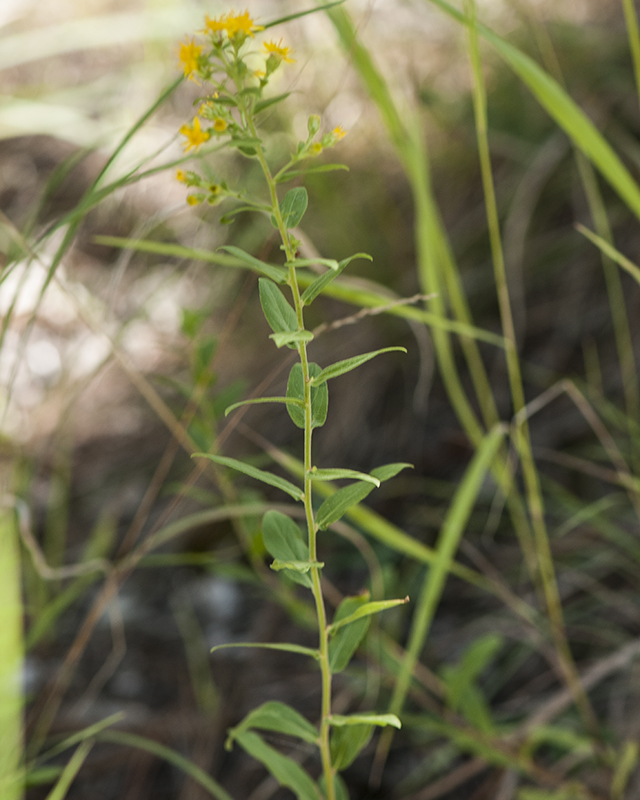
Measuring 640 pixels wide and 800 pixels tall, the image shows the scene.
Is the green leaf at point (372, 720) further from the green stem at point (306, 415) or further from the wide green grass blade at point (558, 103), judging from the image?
the wide green grass blade at point (558, 103)

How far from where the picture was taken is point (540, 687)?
76 centimetres

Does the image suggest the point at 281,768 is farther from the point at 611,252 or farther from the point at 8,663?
the point at 611,252

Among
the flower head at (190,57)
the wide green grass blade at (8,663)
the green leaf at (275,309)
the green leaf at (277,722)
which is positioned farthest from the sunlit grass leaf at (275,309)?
the wide green grass blade at (8,663)

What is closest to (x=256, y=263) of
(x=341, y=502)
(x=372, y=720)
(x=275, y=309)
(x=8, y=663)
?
(x=275, y=309)

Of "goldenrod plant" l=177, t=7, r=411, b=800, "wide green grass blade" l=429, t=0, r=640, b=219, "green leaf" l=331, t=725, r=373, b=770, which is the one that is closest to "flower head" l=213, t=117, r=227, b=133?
"goldenrod plant" l=177, t=7, r=411, b=800

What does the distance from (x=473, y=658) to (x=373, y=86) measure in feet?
1.64

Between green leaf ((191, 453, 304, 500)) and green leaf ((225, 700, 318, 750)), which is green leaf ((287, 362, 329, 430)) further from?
green leaf ((225, 700, 318, 750))

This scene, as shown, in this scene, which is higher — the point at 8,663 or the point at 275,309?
the point at 275,309

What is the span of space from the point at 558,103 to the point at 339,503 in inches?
13.5

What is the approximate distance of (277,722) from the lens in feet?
1.28

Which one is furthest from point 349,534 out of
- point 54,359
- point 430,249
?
point 54,359

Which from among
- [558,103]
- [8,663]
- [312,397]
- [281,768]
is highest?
[558,103]

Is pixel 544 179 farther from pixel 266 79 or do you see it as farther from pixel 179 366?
pixel 266 79

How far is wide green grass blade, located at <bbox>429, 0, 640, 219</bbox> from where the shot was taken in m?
0.44
